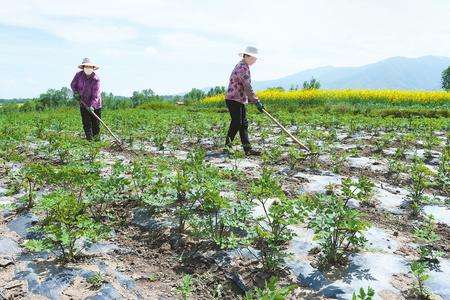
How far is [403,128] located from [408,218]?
9.48 meters

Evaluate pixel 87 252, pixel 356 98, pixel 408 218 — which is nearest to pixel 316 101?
pixel 356 98

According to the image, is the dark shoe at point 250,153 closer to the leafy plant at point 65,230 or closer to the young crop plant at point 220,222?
the young crop plant at point 220,222

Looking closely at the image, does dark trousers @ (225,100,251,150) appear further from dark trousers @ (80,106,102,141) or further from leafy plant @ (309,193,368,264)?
leafy plant @ (309,193,368,264)

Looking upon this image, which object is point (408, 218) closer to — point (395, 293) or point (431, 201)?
point (431, 201)

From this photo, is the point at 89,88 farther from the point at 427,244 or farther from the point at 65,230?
the point at 427,244

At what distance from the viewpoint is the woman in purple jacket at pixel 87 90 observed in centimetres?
1081

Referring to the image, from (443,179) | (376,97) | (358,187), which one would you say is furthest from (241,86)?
(376,97)

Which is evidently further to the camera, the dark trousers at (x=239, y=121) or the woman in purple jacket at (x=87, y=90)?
the woman in purple jacket at (x=87, y=90)

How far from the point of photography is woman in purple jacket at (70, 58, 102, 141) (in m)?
10.8

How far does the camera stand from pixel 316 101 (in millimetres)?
27797

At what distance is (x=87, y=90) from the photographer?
10.9m

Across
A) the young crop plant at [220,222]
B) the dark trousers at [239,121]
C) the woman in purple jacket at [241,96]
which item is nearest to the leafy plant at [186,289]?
the young crop plant at [220,222]

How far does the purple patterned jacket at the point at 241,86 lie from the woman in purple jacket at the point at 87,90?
3289 millimetres

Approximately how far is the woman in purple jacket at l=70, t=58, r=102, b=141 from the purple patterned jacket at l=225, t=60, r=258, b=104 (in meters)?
3.29
